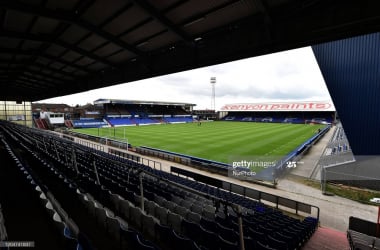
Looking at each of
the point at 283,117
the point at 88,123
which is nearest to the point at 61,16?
the point at 88,123

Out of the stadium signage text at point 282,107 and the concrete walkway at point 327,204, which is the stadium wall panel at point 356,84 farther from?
the stadium signage text at point 282,107

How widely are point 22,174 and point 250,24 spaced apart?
23.8ft

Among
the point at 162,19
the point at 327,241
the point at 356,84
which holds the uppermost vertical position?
the point at 162,19

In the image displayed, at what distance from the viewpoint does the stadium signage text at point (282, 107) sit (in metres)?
56.4

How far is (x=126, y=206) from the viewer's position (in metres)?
5.01

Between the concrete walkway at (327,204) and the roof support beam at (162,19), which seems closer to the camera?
the roof support beam at (162,19)

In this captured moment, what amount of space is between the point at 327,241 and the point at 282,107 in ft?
207

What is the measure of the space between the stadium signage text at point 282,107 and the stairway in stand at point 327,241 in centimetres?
5635

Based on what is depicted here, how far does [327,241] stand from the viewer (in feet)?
21.6

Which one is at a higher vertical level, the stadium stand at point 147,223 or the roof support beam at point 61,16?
the roof support beam at point 61,16

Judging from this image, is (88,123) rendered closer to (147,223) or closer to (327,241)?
(147,223)

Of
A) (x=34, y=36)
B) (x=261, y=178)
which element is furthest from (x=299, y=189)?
(x=34, y=36)

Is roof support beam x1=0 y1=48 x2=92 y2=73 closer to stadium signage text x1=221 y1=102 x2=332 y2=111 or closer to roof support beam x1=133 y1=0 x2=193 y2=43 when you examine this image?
roof support beam x1=133 y1=0 x2=193 y2=43

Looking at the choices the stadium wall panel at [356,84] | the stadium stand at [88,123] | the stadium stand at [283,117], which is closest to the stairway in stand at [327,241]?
the stadium wall panel at [356,84]
